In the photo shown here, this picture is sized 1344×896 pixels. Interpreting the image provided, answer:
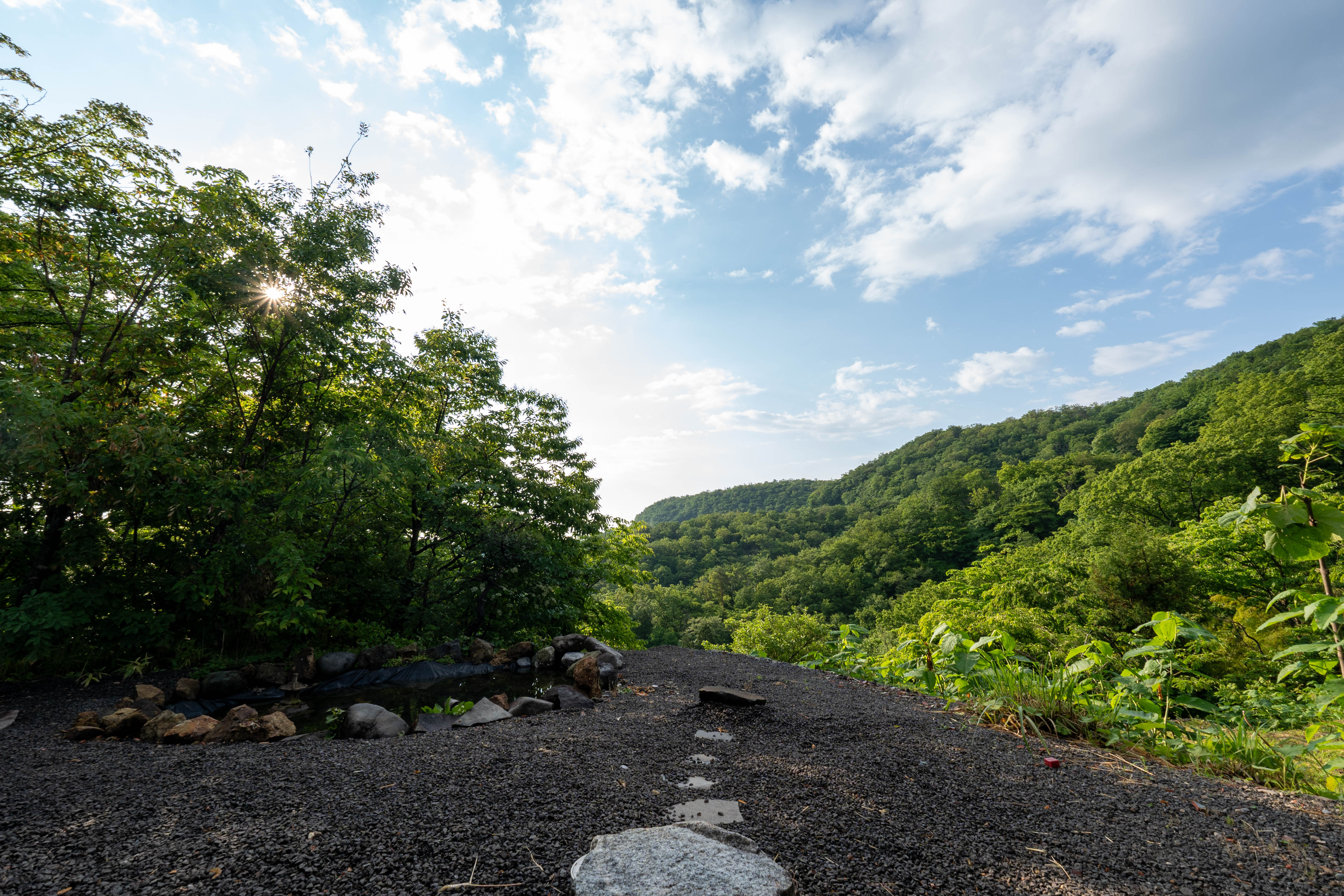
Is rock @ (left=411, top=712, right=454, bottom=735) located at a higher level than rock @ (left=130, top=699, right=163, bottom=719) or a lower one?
lower

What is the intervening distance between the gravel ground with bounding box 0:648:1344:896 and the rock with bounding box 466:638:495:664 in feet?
11.1

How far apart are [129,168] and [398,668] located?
7.10m

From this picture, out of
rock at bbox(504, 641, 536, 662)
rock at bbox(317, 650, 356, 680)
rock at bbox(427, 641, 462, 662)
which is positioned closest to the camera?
rock at bbox(317, 650, 356, 680)

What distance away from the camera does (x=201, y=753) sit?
3348 millimetres

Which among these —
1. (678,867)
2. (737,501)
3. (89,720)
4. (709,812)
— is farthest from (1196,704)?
(737,501)

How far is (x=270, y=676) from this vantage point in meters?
5.98

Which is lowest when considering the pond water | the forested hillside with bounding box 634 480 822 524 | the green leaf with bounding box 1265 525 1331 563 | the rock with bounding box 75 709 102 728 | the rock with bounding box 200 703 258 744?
the pond water

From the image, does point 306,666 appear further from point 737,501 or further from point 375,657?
point 737,501

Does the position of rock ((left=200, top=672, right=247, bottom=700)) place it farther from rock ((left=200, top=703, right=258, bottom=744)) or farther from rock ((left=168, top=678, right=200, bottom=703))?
rock ((left=200, top=703, right=258, bottom=744))

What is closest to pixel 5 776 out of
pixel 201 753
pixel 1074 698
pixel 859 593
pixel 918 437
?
pixel 201 753

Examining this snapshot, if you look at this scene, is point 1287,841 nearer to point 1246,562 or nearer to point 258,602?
point 258,602

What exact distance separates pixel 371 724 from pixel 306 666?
2.82m

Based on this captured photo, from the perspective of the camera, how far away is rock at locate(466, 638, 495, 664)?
7.08 metres

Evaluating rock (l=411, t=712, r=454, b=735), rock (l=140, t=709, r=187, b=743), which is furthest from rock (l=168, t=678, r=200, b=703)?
rock (l=411, t=712, r=454, b=735)
